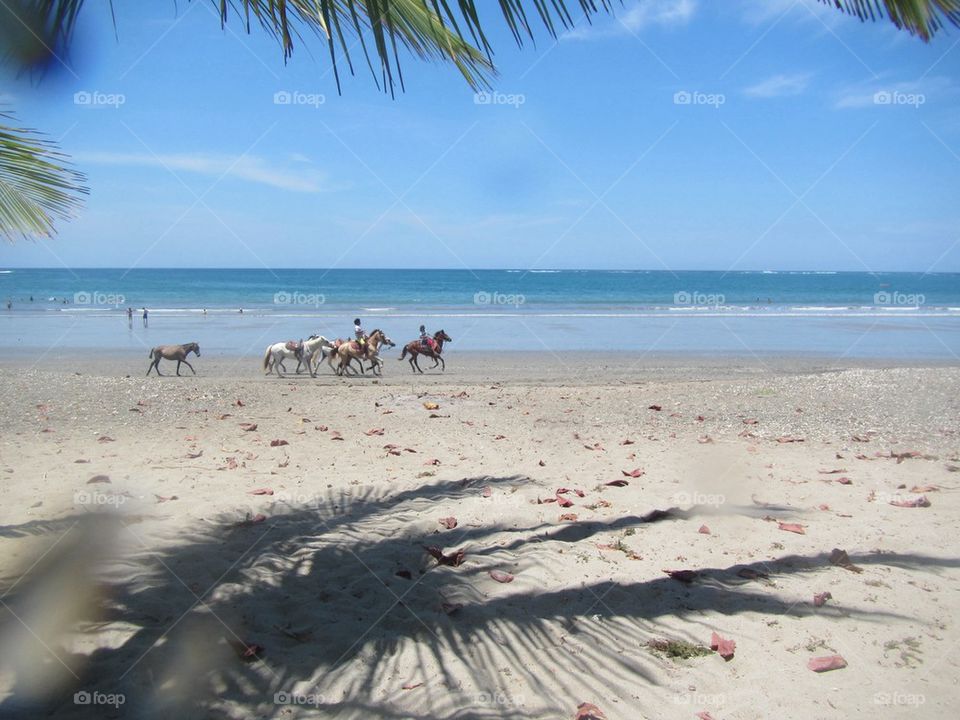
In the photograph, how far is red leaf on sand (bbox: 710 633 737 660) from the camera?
11.7 ft

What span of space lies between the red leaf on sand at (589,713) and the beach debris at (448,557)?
1.54 m

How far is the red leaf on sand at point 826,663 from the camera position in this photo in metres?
3.47

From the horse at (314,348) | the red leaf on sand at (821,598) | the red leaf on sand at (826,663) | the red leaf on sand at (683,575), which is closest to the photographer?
the red leaf on sand at (826,663)

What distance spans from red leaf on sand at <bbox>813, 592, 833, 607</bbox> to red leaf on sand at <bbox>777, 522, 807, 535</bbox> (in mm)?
1007

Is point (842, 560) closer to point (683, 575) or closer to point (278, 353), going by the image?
point (683, 575)

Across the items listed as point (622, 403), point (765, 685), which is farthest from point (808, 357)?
point (765, 685)

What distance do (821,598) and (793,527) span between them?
3.84 feet

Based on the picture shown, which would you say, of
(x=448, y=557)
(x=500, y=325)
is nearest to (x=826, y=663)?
(x=448, y=557)

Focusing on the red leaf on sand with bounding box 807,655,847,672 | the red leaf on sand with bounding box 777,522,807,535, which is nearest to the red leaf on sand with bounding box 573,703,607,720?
the red leaf on sand with bounding box 807,655,847,672

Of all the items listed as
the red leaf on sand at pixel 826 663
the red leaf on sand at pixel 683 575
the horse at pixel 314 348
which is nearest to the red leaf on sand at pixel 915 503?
the red leaf on sand at pixel 683 575

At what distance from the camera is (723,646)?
11.9 ft

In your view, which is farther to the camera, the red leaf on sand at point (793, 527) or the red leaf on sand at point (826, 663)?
the red leaf on sand at point (793, 527)

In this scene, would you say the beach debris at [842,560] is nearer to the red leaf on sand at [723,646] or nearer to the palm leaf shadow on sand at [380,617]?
the palm leaf shadow on sand at [380,617]

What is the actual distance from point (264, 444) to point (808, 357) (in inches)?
730
